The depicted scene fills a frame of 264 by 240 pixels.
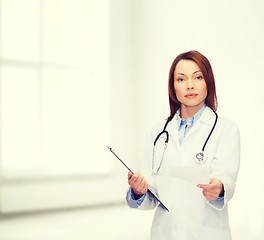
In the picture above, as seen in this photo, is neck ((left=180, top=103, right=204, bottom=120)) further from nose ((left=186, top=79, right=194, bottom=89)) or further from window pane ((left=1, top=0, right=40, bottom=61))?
window pane ((left=1, top=0, right=40, bottom=61))

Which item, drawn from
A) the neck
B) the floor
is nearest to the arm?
the neck

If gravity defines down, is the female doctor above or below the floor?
above

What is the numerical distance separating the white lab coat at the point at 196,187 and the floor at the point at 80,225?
105 centimetres

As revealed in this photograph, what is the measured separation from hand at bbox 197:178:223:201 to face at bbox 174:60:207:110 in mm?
282

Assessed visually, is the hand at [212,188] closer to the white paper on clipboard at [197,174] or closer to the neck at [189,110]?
the white paper on clipboard at [197,174]

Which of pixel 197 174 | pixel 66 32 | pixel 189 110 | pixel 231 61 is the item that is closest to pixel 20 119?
pixel 66 32

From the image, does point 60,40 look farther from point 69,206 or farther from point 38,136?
point 69,206

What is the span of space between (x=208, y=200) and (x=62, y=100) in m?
2.47

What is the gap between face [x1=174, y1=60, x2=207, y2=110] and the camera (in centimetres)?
115

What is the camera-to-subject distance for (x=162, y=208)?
3.73 ft

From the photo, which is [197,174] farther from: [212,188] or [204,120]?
[204,120]

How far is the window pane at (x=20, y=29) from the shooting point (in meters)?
3.08

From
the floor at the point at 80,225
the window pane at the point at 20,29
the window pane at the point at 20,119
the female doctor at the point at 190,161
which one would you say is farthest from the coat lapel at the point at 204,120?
the window pane at the point at 20,29

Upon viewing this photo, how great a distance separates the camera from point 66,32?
3434 mm
